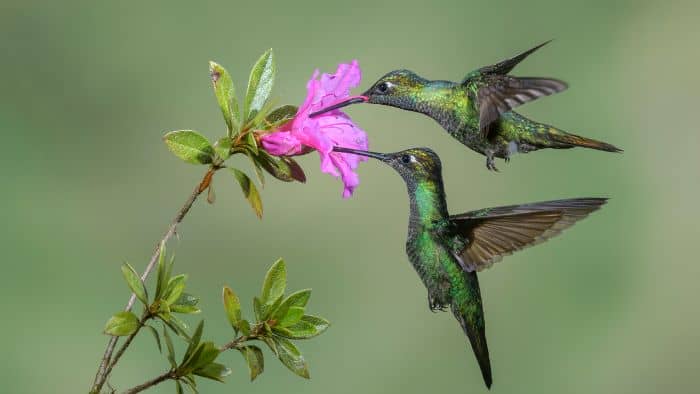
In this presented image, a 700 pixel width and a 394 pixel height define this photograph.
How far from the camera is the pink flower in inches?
46.9

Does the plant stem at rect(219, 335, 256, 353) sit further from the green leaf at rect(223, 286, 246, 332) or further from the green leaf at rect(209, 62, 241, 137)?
the green leaf at rect(209, 62, 241, 137)

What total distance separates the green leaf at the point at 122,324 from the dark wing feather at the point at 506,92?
1.72ft

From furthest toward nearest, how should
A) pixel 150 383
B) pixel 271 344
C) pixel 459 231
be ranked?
pixel 459 231 → pixel 271 344 → pixel 150 383

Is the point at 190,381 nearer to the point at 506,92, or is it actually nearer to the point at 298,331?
the point at 298,331

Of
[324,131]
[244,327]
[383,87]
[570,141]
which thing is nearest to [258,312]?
[244,327]

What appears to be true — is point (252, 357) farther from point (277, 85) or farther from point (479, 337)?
point (277, 85)

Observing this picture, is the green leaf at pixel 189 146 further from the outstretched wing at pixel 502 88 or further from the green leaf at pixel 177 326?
the outstretched wing at pixel 502 88

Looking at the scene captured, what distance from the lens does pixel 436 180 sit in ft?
4.19

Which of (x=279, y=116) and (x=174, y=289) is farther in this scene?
(x=279, y=116)

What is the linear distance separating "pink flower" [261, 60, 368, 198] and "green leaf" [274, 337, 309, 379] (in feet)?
0.74

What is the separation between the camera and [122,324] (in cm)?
103

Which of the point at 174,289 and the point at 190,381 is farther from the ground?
the point at 174,289

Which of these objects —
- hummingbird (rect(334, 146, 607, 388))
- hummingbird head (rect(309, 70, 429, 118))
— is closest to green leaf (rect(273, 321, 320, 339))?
hummingbird (rect(334, 146, 607, 388))

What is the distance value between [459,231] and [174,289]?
0.48m
